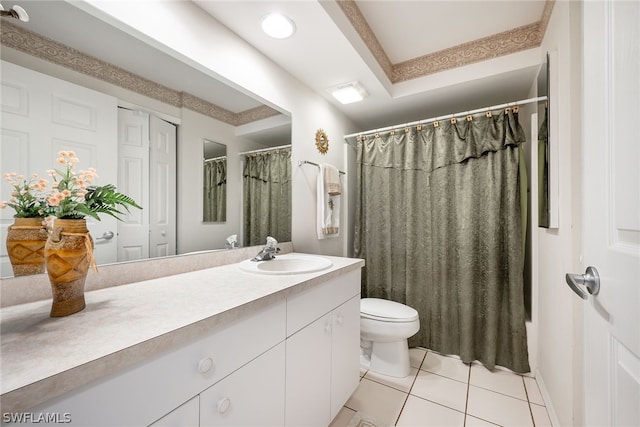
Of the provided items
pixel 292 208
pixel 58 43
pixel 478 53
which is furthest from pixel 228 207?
pixel 478 53

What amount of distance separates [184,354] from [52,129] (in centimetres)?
86

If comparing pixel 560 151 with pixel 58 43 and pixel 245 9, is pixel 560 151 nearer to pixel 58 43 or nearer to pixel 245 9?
pixel 245 9

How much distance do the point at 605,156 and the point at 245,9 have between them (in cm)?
153

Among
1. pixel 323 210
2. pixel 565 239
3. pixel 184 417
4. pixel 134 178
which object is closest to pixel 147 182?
pixel 134 178

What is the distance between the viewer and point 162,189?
3.64 ft

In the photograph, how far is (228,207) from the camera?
1.46 meters

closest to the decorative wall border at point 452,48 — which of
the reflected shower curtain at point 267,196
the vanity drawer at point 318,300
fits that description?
the reflected shower curtain at point 267,196

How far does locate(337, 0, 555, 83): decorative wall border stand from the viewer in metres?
1.53

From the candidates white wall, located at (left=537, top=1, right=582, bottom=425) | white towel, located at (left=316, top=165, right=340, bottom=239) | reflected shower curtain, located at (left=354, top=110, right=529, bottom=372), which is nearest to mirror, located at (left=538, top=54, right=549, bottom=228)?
white wall, located at (left=537, top=1, right=582, bottom=425)

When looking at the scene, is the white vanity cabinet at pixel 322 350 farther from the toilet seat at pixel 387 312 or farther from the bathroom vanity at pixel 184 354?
the toilet seat at pixel 387 312

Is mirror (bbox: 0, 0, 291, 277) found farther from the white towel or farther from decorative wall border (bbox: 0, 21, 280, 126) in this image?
the white towel

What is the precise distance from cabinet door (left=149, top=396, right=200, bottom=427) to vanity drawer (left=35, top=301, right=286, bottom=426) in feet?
0.04

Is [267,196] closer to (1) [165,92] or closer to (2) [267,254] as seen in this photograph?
(2) [267,254]

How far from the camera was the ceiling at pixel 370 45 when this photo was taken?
0.97 metres
